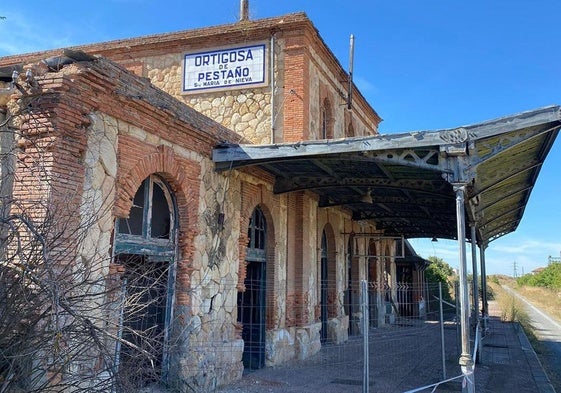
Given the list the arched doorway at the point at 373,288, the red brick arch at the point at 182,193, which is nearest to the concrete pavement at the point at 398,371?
the red brick arch at the point at 182,193

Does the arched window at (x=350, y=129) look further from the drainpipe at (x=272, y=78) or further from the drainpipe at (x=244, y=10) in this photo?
the drainpipe at (x=272, y=78)

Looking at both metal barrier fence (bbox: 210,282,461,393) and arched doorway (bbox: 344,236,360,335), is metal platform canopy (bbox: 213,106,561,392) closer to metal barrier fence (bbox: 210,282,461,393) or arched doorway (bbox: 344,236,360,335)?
metal barrier fence (bbox: 210,282,461,393)

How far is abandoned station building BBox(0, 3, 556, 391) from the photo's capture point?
6.30 metres

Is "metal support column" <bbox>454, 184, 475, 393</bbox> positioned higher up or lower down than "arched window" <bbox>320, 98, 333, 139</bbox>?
lower down

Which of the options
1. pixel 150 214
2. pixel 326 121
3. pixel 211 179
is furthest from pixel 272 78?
pixel 150 214

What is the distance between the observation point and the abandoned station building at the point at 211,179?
6305 millimetres

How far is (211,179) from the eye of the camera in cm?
939

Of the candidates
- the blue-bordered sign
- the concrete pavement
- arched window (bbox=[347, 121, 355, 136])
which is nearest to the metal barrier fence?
the concrete pavement

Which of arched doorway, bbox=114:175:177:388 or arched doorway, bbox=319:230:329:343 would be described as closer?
arched doorway, bbox=114:175:177:388

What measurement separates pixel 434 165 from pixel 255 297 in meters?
5.48

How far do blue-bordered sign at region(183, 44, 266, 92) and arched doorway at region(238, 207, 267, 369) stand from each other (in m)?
3.62

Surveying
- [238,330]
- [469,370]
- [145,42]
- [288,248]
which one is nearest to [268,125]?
[288,248]

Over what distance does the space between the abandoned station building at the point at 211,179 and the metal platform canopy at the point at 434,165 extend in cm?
8

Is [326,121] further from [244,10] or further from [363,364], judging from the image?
[363,364]
